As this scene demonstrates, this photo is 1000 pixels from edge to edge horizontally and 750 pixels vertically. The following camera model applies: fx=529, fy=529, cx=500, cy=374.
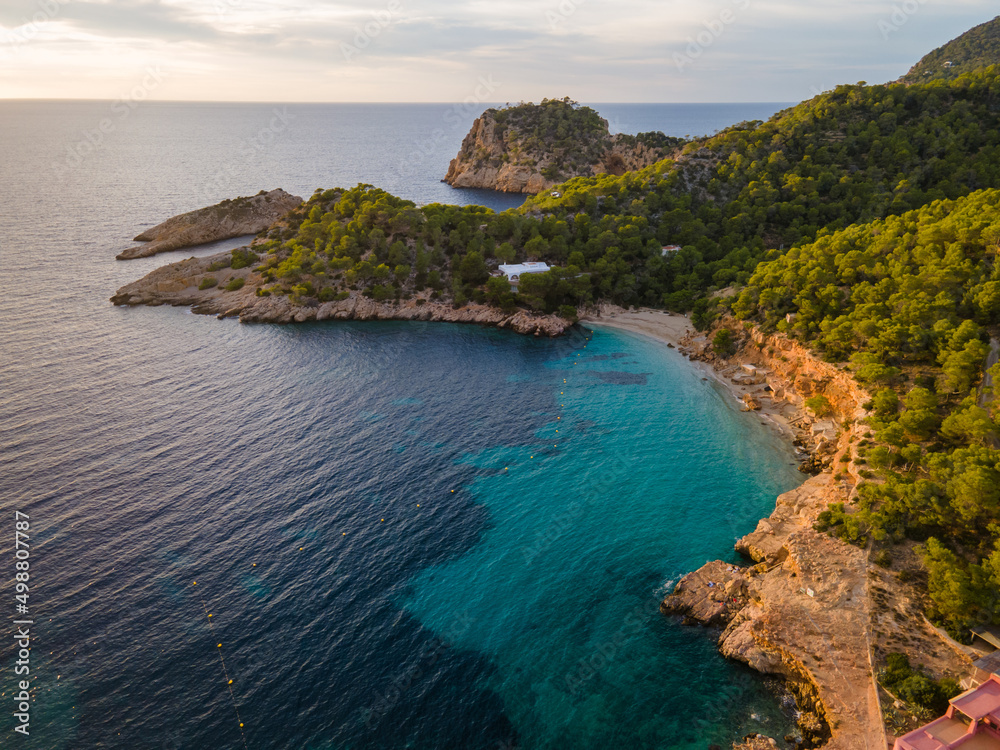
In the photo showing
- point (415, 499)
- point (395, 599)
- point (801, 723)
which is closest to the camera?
point (801, 723)

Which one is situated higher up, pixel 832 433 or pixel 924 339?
pixel 924 339

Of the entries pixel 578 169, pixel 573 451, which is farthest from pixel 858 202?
pixel 578 169

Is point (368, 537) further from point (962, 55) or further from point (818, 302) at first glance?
point (962, 55)

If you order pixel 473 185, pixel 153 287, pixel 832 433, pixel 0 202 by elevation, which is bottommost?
pixel 832 433

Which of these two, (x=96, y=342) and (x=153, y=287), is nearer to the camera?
(x=96, y=342)

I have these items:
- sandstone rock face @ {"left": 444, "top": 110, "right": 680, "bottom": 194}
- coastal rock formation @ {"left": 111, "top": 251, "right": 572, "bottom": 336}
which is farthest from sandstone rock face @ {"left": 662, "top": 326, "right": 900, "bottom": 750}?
sandstone rock face @ {"left": 444, "top": 110, "right": 680, "bottom": 194}

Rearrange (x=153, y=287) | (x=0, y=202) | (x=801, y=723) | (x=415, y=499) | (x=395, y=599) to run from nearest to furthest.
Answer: (x=801, y=723) → (x=395, y=599) → (x=415, y=499) → (x=153, y=287) → (x=0, y=202)

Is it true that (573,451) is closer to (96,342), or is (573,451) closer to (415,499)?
(415,499)
